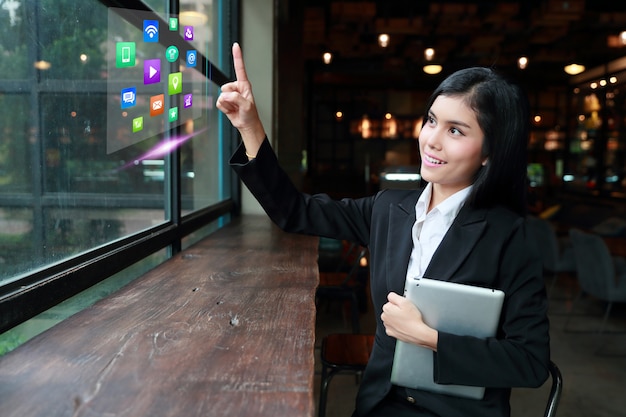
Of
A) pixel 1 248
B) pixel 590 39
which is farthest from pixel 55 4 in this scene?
pixel 590 39

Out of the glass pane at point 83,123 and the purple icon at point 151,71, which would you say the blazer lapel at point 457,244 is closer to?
the glass pane at point 83,123

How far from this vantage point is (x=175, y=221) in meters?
2.62

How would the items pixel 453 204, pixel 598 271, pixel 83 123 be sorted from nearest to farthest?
pixel 453 204 → pixel 83 123 → pixel 598 271

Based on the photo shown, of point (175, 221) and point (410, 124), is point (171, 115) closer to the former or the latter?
point (175, 221)

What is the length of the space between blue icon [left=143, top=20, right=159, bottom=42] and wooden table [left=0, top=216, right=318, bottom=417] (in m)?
0.91

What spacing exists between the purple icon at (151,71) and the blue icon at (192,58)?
43cm

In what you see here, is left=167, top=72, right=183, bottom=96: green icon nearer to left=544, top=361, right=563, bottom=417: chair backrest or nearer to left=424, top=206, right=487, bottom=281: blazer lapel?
left=424, top=206, right=487, bottom=281: blazer lapel

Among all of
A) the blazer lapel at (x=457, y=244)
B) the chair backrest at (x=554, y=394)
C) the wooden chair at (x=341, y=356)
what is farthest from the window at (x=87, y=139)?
the chair backrest at (x=554, y=394)

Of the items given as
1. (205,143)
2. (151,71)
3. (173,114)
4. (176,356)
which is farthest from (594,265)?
(176,356)

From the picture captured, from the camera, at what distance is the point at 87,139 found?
1743 mm

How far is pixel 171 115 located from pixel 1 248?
4.30ft

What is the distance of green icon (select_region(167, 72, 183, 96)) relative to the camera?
250 centimetres

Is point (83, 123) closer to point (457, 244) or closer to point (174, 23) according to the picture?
point (174, 23)

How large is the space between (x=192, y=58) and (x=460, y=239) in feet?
6.54
